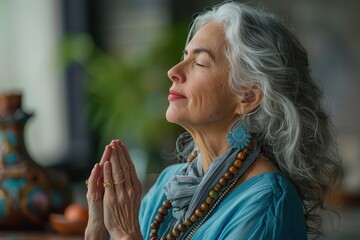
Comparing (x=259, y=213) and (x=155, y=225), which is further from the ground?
(x=259, y=213)

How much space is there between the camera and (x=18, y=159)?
3.05 metres

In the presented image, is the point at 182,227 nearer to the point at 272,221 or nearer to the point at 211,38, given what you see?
the point at 272,221

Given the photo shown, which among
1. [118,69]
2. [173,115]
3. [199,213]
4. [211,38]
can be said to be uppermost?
[211,38]

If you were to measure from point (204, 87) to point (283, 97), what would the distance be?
8.2 inches

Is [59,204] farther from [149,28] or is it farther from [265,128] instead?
[149,28]

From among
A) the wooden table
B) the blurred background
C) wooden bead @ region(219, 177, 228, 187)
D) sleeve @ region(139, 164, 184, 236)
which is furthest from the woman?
the blurred background

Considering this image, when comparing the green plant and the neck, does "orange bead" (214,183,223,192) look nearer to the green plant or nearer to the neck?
the neck

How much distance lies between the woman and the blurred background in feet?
10.6

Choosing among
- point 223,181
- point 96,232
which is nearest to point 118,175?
point 96,232

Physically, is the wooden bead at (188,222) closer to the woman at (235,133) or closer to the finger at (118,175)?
the woman at (235,133)

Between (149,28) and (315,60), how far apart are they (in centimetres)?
124

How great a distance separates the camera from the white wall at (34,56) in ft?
20.8

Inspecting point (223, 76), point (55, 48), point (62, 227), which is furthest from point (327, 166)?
point (55, 48)

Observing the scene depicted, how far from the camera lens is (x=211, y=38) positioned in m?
2.21
